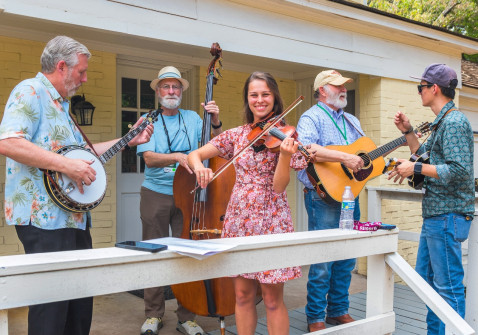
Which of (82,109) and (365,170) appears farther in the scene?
(82,109)

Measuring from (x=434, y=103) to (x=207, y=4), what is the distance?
2.02 meters

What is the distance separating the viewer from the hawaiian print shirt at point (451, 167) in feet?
8.43

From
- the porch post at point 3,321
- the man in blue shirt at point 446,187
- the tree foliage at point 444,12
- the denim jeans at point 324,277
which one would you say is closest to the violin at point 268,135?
the man in blue shirt at point 446,187

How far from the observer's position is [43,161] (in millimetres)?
1932

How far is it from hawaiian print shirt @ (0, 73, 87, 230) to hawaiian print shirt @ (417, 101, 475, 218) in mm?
1985

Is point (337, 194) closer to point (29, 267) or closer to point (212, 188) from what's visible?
point (212, 188)

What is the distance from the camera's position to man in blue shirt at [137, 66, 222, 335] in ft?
10.4

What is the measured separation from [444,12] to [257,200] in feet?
50.8

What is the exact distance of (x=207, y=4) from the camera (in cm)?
383

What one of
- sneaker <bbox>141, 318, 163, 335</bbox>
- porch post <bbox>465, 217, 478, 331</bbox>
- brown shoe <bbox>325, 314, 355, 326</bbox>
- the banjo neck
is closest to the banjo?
the banjo neck

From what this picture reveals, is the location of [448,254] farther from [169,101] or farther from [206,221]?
[169,101]

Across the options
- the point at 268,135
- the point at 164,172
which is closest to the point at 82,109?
the point at 164,172

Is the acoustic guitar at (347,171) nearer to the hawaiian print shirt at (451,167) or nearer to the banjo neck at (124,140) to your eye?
the hawaiian print shirt at (451,167)

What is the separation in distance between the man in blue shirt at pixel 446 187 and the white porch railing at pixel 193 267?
0.57 metres
